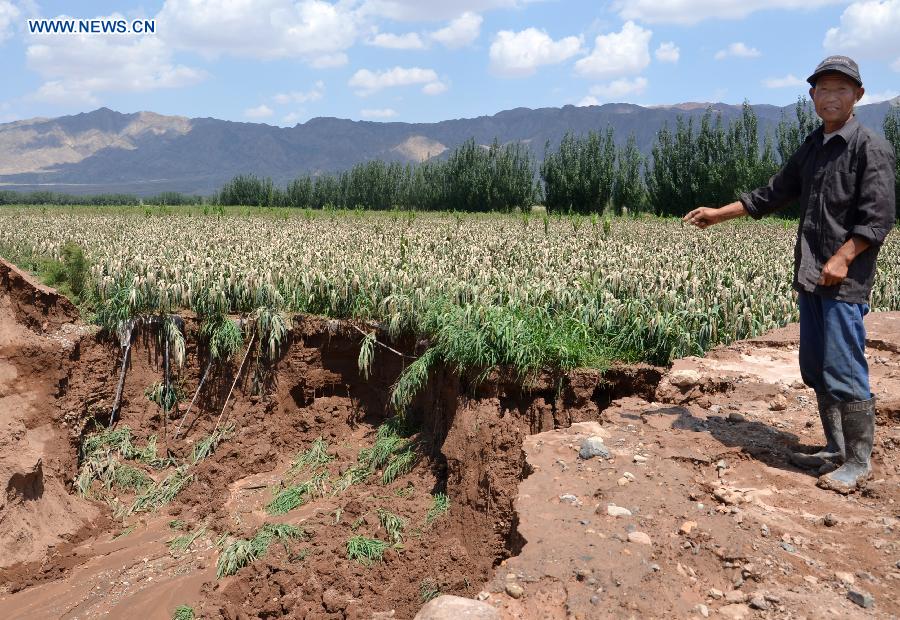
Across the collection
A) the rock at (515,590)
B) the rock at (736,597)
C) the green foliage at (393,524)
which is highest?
the rock at (736,597)

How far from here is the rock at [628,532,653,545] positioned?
292cm

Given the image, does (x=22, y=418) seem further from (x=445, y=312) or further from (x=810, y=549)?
(x=810, y=549)

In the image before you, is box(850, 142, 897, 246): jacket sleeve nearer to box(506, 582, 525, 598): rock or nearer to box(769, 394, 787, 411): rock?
box(769, 394, 787, 411): rock

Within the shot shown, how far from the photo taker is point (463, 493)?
4777 mm

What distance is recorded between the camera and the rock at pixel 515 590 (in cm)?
271

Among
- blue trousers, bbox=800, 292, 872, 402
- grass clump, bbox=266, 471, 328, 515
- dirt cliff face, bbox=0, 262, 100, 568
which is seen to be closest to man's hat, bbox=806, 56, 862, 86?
blue trousers, bbox=800, 292, 872, 402

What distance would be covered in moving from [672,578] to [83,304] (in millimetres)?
6536

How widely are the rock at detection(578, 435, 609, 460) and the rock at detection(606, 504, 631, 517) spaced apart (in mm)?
544

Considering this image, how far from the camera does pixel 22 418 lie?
598cm

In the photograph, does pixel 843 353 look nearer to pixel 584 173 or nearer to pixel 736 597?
pixel 736 597

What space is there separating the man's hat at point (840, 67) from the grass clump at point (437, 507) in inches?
138

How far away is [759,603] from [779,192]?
2246 mm

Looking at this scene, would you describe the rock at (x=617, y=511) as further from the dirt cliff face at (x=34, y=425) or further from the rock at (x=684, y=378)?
the dirt cliff face at (x=34, y=425)

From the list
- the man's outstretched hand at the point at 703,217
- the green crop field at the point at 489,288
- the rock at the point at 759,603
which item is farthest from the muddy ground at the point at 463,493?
the man's outstretched hand at the point at 703,217
